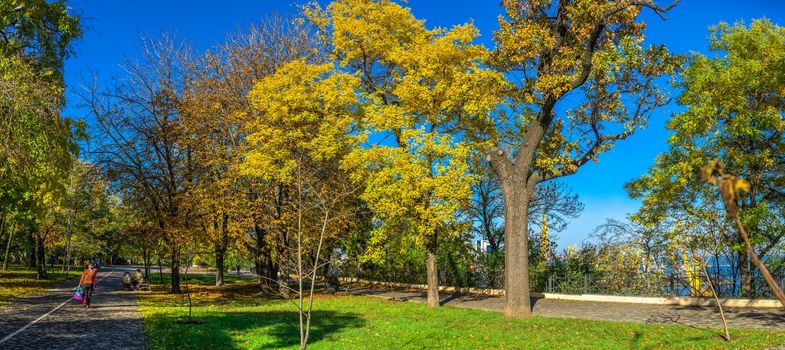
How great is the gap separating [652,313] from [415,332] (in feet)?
25.1

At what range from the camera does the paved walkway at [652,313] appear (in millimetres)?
13539

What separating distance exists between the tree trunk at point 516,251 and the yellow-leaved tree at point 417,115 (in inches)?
96.3

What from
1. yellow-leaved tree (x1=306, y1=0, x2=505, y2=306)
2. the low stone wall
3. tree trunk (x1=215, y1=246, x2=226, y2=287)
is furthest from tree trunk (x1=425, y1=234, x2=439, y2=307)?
tree trunk (x1=215, y1=246, x2=226, y2=287)

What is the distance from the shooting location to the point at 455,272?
2789 cm

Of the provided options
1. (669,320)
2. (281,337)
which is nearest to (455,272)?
(669,320)

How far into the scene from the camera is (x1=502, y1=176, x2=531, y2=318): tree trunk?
16.0 metres

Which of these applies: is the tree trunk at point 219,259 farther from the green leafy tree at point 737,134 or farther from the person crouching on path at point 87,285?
the green leafy tree at point 737,134

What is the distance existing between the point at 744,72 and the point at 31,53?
76.3 feet

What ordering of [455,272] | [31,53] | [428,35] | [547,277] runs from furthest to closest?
[455,272], [547,277], [428,35], [31,53]

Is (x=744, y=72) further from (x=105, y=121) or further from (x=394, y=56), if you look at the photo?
(x=105, y=121)

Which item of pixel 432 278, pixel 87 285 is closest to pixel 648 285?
pixel 432 278

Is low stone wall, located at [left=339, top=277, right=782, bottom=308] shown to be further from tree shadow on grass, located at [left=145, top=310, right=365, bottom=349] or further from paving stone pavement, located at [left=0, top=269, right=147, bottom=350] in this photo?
paving stone pavement, located at [left=0, top=269, right=147, bottom=350]

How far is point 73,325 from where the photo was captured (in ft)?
48.7

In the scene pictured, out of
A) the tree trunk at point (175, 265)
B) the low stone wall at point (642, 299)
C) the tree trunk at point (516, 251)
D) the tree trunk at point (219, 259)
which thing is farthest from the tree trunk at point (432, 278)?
the tree trunk at point (175, 265)
